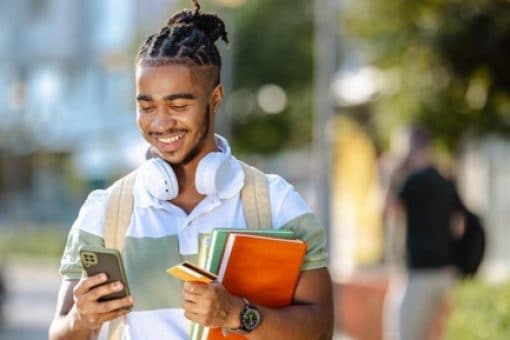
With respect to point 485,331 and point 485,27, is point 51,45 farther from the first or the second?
point 485,331

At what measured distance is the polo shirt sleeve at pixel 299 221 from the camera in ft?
11.2

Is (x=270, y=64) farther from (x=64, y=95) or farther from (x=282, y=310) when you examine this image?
(x=282, y=310)

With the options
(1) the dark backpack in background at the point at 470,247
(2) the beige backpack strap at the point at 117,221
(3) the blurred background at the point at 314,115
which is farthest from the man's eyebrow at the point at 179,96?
(1) the dark backpack in background at the point at 470,247

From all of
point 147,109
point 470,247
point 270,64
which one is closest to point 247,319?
point 147,109

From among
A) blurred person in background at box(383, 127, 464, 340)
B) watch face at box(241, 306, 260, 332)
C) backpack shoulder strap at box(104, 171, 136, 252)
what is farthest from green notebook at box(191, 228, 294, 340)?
blurred person in background at box(383, 127, 464, 340)

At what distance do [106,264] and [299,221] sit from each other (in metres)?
0.48

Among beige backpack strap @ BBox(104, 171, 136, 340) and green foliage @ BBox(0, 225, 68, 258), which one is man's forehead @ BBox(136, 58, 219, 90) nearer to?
beige backpack strap @ BBox(104, 171, 136, 340)

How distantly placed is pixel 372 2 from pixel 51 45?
156ft

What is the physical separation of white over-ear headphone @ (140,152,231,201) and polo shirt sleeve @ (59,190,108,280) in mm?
122

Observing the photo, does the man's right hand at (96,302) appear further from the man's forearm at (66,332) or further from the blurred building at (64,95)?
the blurred building at (64,95)

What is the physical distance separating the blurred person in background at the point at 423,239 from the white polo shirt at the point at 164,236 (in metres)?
5.81

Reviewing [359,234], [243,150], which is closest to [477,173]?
[359,234]

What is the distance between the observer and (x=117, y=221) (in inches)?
134

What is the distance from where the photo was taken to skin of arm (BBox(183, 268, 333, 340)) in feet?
A: 10.2
